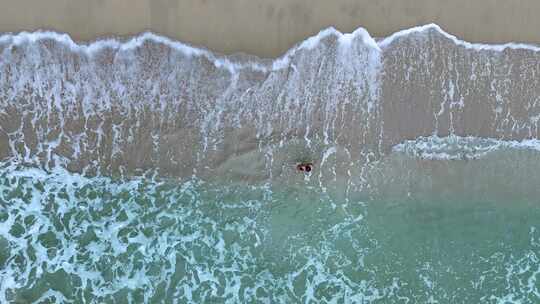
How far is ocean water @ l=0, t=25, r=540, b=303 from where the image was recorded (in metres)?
8.67

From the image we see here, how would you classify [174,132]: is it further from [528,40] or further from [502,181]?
[528,40]

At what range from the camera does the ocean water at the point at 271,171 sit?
8.67 meters

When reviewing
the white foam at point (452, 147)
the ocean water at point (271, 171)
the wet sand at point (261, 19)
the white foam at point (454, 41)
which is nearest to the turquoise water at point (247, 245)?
the ocean water at point (271, 171)

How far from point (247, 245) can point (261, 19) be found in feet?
13.7

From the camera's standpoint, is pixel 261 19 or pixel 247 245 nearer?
pixel 261 19

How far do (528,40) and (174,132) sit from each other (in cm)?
690

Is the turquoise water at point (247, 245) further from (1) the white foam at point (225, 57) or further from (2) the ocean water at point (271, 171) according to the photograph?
(1) the white foam at point (225, 57)

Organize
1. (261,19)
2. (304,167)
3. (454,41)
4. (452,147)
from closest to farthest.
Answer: (261,19)
(304,167)
(454,41)
(452,147)

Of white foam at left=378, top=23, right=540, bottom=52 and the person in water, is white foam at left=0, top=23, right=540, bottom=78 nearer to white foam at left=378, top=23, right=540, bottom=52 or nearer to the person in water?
white foam at left=378, top=23, right=540, bottom=52

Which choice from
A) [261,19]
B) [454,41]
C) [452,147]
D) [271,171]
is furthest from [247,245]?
[454,41]

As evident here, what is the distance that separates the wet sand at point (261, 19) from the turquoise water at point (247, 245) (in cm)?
265

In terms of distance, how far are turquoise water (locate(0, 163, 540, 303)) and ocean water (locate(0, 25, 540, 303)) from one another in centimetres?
3

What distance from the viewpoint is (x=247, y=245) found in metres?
8.98

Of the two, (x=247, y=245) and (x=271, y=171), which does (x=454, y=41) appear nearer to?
(x=271, y=171)
